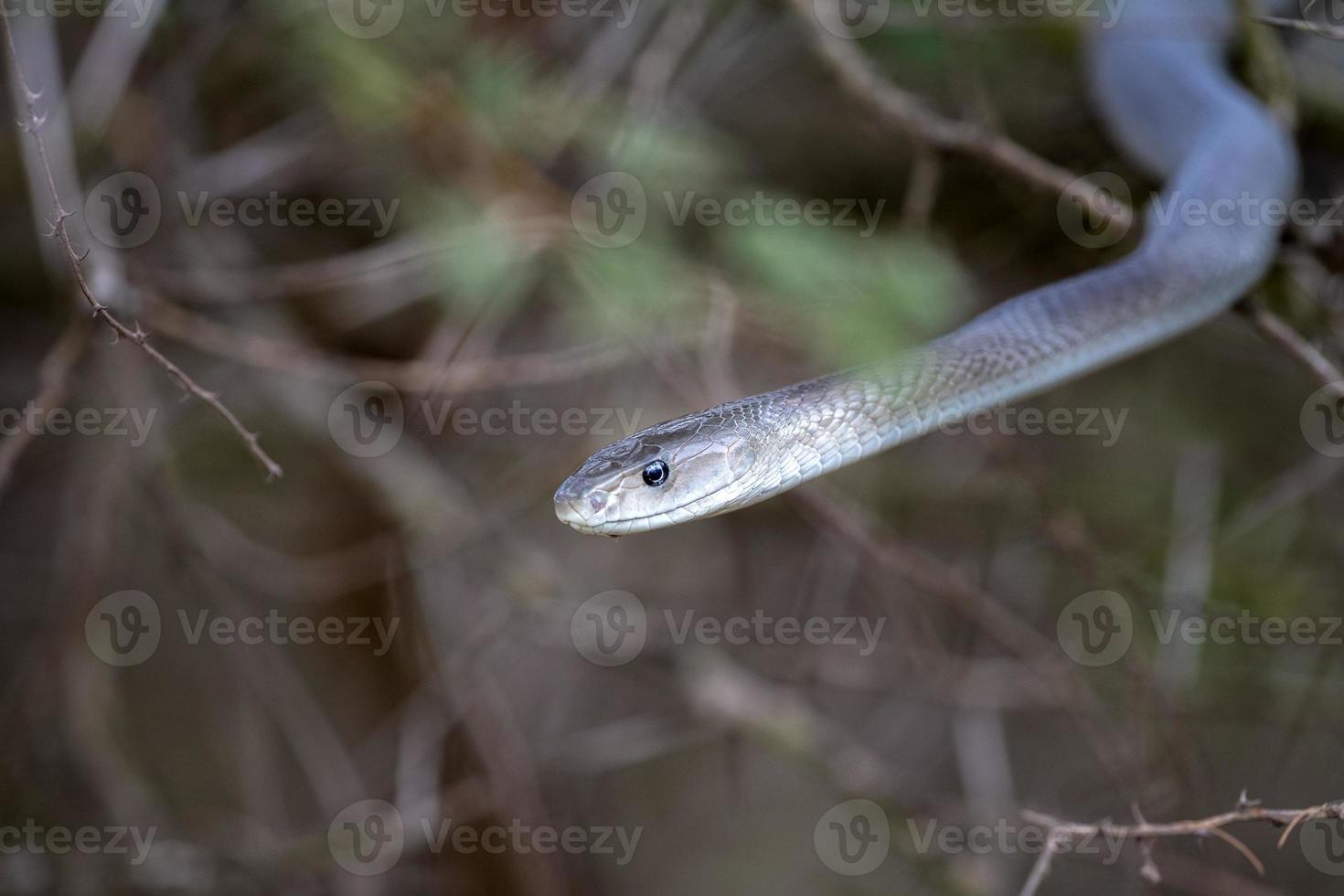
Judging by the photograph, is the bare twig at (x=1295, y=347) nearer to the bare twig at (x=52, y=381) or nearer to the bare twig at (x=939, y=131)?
the bare twig at (x=939, y=131)

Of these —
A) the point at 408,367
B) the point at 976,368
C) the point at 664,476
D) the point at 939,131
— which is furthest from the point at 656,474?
the point at 408,367

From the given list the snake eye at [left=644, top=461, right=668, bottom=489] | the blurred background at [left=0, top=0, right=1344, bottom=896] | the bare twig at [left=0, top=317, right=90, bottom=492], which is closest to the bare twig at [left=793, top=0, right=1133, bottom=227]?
the blurred background at [left=0, top=0, right=1344, bottom=896]

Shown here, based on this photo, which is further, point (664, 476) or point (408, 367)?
point (408, 367)

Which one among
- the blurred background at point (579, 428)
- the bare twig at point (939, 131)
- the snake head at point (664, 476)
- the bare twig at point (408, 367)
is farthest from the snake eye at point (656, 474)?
the bare twig at point (939, 131)

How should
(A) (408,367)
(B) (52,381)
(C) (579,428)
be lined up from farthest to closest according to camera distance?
(C) (579,428)
(A) (408,367)
(B) (52,381)

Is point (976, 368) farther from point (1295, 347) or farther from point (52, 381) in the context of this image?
point (52, 381)

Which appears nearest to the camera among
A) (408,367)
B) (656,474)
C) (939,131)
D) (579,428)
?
(656,474)

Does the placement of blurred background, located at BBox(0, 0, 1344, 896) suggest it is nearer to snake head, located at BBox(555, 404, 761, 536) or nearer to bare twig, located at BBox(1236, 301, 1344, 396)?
bare twig, located at BBox(1236, 301, 1344, 396)
